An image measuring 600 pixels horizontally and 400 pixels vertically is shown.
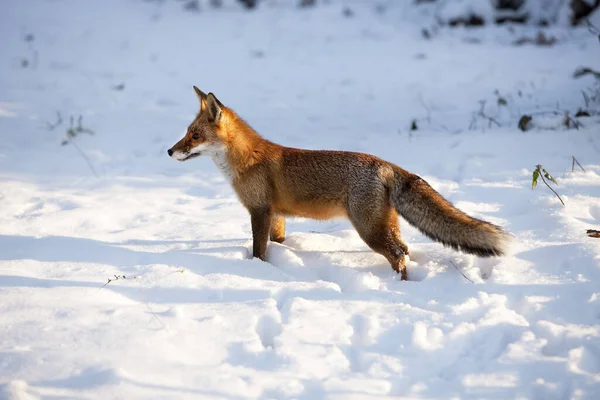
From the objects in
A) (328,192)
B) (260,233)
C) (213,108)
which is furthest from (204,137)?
(328,192)

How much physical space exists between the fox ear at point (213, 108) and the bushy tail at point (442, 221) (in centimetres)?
161

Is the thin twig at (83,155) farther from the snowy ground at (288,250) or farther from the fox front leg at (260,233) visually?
the fox front leg at (260,233)

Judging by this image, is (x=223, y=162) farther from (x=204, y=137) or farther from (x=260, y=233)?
(x=260, y=233)

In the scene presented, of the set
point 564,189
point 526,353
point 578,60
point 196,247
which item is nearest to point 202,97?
point 196,247

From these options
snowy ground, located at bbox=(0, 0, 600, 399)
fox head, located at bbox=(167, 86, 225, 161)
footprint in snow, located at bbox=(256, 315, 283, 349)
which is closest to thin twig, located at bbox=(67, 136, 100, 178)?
snowy ground, located at bbox=(0, 0, 600, 399)

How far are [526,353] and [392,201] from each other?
4.93 ft

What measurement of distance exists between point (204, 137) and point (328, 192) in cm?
120

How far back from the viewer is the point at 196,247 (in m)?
4.61

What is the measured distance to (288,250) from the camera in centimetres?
449

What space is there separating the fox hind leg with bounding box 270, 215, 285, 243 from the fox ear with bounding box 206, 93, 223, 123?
1.02 meters

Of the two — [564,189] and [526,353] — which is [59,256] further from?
[564,189]

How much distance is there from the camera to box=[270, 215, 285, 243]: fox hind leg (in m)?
4.77

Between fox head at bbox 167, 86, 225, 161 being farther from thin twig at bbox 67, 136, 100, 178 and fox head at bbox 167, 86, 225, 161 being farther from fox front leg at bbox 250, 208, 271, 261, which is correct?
thin twig at bbox 67, 136, 100, 178

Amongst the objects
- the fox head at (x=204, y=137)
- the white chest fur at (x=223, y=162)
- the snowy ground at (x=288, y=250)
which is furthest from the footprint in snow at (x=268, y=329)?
the fox head at (x=204, y=137)
